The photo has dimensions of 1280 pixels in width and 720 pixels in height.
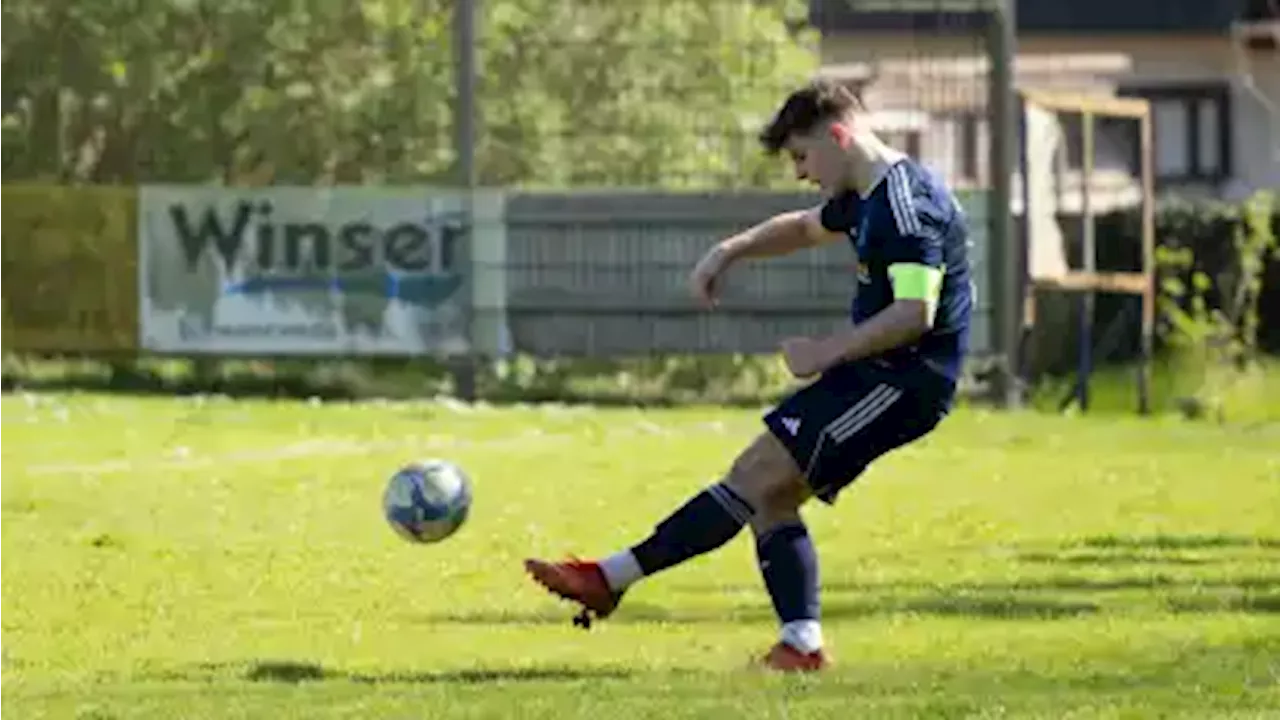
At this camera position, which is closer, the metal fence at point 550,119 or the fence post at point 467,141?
the metal fence at point 550,119

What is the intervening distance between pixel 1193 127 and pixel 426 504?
33908 mm

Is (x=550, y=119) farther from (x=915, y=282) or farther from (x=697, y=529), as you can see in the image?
(x=915, y=282)

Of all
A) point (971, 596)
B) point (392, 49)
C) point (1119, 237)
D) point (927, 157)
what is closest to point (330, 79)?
point (392, 49)

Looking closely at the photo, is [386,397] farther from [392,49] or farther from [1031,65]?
[1031,65]

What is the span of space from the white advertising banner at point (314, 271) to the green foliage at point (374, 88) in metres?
0.54

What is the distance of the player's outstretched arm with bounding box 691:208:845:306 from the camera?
10.2m

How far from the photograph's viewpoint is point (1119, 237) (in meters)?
28.7

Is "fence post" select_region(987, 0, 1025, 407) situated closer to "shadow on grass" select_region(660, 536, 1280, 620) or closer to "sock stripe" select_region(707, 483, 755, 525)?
"shadow on grass" select_region(660, 536, 1280, 620)

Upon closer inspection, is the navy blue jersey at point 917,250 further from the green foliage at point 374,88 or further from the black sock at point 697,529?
the green foliage at point 374,88

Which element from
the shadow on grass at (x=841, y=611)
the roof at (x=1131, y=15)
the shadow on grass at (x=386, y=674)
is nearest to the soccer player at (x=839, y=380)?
the shadow on grass at (x=386, y=674)

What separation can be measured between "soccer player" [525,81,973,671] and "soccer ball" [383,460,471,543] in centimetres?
108

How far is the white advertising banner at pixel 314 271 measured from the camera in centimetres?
2545

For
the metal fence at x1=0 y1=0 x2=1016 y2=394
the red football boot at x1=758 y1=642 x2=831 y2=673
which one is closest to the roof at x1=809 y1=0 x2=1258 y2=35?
the metal fence at x1=0 y1=0 x2=1016 y2=394

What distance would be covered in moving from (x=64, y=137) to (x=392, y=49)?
102 inches
